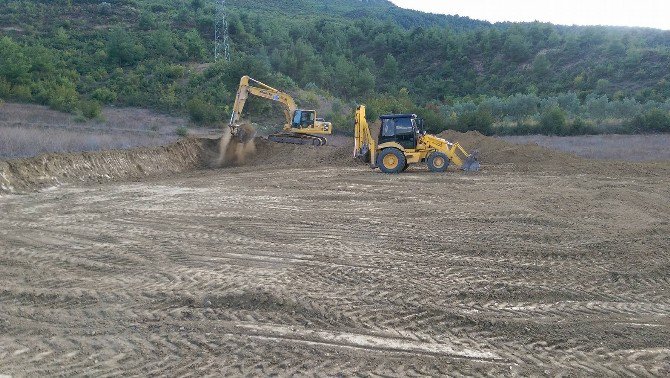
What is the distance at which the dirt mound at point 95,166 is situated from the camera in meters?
16.0

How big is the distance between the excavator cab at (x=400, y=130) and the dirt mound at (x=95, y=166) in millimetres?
8495

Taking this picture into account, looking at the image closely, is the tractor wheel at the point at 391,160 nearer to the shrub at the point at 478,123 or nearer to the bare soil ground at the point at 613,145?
the bare soil ground at the point at 613,145

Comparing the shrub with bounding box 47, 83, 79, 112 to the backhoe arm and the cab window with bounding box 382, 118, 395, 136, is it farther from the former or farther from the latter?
the cab window with bounding box 382, 118, 395, 136

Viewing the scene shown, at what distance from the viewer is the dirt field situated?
5.48 metres

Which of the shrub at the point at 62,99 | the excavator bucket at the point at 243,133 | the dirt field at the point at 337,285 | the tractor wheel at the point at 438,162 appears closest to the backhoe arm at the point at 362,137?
Answer: the tractor wheel at the point at 438,162

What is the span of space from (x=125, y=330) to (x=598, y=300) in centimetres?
523

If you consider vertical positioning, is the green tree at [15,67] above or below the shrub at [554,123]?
above

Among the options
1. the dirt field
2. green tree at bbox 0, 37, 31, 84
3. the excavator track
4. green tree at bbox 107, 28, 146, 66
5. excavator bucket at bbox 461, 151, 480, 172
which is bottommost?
the dirt field

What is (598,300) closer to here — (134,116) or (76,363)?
(76,363)

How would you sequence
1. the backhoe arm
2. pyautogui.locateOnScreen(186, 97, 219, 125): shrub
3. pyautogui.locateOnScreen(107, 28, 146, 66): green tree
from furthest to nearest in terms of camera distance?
pyautogui.locateOnScreen(107, 28, 146, 66): green tree < pyautogui.locateOnScreen(186, 97, 219, 125): shrub < the backhoe arm

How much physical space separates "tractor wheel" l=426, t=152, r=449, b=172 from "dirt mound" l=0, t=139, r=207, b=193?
9.91m

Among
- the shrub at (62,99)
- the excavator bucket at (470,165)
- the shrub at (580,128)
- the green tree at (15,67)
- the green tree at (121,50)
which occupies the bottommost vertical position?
the excavator bucket at (470,165)

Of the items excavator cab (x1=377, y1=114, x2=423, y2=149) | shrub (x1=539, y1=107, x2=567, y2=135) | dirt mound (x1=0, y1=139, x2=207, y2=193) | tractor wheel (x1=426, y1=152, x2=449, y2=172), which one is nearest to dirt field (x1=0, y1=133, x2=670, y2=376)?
dirt mound (x1=0, y1=139, x2=207, y2=193)

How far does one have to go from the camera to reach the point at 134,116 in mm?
39375
